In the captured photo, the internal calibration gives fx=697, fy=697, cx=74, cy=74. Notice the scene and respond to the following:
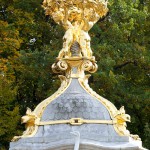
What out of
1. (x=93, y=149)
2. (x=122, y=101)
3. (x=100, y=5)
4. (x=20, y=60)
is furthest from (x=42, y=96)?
(x=93, y=149)

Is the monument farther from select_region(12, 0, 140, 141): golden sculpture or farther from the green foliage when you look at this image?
the green foliage

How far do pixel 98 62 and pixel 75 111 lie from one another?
7.44 metres

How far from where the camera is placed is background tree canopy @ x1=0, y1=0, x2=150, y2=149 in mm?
15359

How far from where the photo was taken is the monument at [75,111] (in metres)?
7.90

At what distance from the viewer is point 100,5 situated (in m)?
9.04

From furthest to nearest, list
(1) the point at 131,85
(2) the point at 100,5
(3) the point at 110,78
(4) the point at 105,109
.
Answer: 1. (1) the point at 131,85
2. (3) the point at 110,78
3. (2) the point at 100,5
4. (4) the point at 105,109

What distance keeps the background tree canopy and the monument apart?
5.97 m

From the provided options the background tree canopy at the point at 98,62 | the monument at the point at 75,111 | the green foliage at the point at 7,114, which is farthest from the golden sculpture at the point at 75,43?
the green foliage at the point at 7,114

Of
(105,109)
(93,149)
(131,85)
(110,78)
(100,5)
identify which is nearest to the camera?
(93,149)

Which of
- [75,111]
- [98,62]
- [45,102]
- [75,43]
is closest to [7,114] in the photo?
[98,62]

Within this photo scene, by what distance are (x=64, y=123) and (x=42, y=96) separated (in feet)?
27.1

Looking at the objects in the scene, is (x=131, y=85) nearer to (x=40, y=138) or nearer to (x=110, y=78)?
(x=110, y=78)

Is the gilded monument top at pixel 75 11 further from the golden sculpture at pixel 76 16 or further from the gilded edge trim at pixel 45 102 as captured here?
the gilded edge trim at pixel 45 102

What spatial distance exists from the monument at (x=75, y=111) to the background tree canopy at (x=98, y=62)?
19.6 feet
